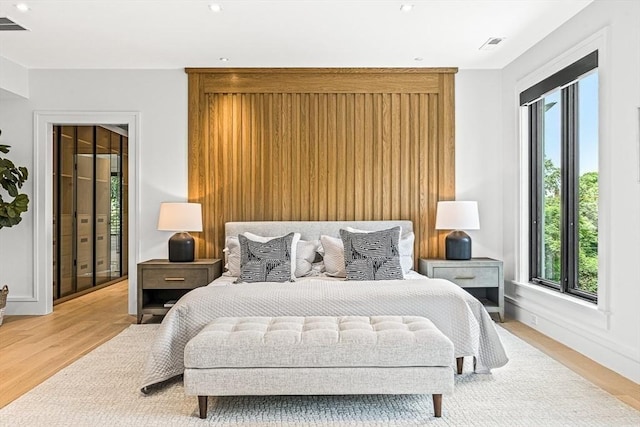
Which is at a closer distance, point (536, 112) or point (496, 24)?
point (496, 24)

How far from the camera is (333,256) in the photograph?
4.86m

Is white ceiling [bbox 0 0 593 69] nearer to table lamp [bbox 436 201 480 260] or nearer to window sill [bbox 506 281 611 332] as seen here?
table lamp [bbox 436 201 480 260]

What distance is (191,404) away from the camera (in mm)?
2906

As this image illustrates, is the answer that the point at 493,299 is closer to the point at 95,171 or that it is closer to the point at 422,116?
the point at 422,116

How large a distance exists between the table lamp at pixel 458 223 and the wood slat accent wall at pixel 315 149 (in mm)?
326

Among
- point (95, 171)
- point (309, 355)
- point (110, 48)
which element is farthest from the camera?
point (95, 171)

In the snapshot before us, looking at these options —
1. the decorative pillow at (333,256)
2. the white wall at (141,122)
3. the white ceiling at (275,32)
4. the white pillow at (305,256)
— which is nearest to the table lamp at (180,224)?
the white wall at (141,122)

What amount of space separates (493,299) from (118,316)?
3.93 meters

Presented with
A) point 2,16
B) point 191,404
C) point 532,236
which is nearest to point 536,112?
point 532,236

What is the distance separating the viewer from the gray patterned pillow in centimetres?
444

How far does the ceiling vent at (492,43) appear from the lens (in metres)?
4.58

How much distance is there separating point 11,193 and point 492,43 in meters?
4.85

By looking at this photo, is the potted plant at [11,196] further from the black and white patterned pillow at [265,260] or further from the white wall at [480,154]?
the white wall at [480,154]

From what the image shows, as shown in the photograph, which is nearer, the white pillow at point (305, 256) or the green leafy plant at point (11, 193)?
the white pillow at point (305, 256)
